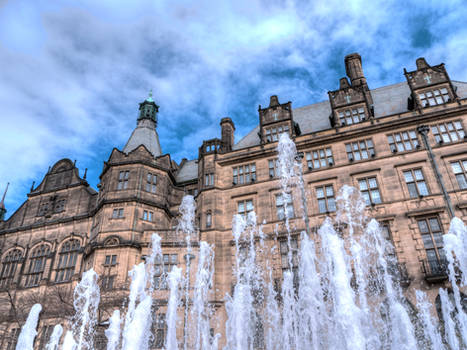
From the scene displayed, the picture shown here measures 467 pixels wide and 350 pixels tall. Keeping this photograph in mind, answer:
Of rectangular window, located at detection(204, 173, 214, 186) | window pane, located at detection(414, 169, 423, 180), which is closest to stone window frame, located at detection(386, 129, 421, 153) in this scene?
window pane, located at detection(414, 169, 423, 180)

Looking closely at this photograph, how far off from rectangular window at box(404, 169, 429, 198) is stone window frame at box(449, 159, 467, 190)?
1828 mm

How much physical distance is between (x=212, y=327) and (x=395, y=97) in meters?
22.7

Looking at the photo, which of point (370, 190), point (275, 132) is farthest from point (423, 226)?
point (275, 132)

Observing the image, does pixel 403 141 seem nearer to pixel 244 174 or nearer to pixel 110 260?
pixel 244 174

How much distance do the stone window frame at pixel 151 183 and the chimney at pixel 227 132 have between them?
6.50 metres

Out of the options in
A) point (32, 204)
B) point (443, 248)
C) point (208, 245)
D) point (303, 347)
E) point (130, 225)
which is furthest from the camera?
point (32, 204)

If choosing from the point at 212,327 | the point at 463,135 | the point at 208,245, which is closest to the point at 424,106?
the point at 463,135

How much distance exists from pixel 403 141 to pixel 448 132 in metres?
2.80

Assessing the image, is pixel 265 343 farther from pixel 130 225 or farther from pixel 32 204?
pixel 32 204

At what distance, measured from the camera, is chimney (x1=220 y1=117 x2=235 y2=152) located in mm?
30250

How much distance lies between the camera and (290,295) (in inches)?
816

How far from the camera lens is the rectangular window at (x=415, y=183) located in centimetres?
2261

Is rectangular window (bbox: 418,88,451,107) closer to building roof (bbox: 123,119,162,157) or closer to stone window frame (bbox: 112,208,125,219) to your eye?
building roof (bbox: 123,119,162,157)

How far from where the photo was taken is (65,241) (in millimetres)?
29984
